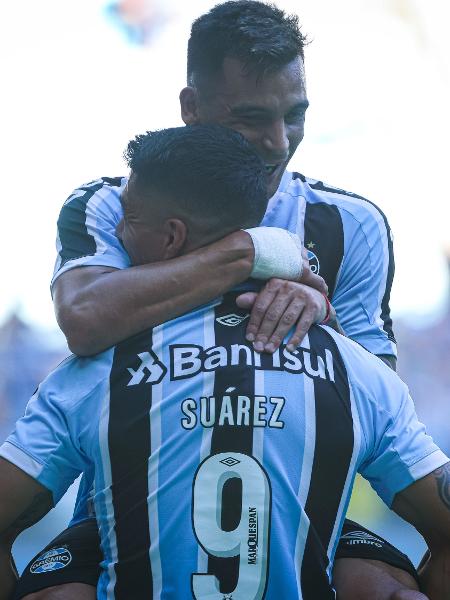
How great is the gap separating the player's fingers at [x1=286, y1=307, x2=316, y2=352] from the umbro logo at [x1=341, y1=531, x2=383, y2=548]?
0.53m

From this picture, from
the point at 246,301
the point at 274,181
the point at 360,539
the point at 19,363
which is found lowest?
the point at 19,363

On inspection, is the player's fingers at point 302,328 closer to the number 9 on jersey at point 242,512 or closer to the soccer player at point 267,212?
the soccer player at point 267,212

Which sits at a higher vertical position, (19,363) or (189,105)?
(189,105)

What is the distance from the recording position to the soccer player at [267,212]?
246 centimetres

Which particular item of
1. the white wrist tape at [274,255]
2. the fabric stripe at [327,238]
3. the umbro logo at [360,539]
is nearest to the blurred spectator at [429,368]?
the fabric stripe at [327,238]

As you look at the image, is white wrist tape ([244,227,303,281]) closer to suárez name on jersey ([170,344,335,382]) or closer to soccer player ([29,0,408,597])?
soccer player ([29,0,408,597])

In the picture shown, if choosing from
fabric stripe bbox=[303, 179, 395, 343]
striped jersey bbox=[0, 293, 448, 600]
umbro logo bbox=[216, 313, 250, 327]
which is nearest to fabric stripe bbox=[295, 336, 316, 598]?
striped jersey bbox=[0, 293, 448, 600]

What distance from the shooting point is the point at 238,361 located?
2.20 meters

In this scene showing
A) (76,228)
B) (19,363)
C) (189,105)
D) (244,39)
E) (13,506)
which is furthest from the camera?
(19,363)

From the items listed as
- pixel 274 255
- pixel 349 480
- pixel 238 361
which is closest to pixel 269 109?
pixel 274 255

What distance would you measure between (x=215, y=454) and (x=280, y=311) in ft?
1.23

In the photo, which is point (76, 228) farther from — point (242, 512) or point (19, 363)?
point (19, 363)

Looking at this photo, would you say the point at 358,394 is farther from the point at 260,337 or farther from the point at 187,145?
the point at 187,145

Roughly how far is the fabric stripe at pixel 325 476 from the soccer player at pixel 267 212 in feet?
0.81
